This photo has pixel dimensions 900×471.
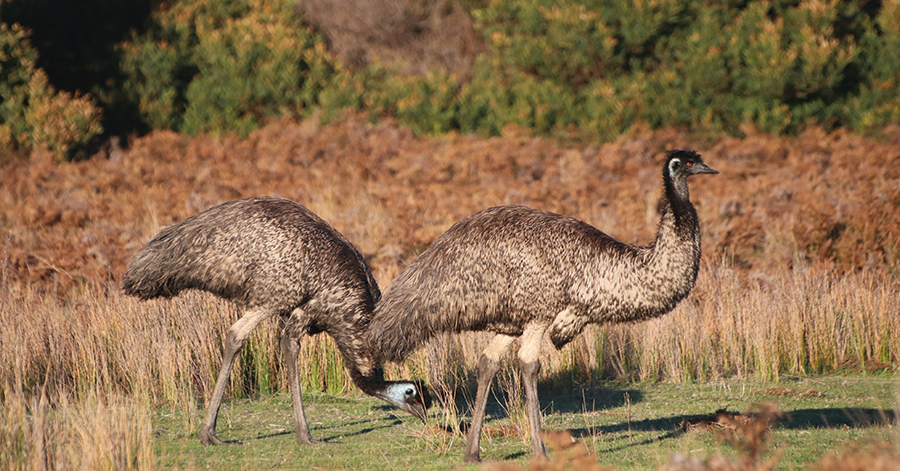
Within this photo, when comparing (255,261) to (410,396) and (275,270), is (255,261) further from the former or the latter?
(410,396)

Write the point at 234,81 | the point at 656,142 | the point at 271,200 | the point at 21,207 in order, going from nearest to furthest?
1. the point at 271,200
2. the point at 21,207
3. the point at 656,142
4. the point at 234,81

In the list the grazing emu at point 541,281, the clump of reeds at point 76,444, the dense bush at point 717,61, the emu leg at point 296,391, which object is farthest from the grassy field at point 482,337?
the dense bush at point 717,61

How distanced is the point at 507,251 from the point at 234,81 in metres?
16.4

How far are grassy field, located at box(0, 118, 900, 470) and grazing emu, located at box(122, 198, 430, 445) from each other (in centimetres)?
54

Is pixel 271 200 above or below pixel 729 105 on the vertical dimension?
below

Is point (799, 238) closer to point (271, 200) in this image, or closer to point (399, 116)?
point (271, 200)

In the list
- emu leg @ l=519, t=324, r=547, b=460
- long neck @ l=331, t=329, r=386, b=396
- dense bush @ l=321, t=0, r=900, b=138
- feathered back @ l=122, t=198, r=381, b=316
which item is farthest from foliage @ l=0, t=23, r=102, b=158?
emu leg @ l=519, t=324, r=547, b=460

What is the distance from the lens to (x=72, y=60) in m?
21.6

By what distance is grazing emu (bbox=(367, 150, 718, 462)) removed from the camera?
6.32 metres

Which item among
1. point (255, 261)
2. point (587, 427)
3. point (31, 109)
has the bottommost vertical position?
point (587, 427)

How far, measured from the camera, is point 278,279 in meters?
7.08

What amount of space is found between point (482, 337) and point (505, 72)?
42.6 ft

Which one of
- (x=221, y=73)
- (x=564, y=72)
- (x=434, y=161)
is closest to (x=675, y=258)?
(x=434, y=161)

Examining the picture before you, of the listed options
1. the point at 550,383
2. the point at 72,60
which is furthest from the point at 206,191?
the point at 550,383
